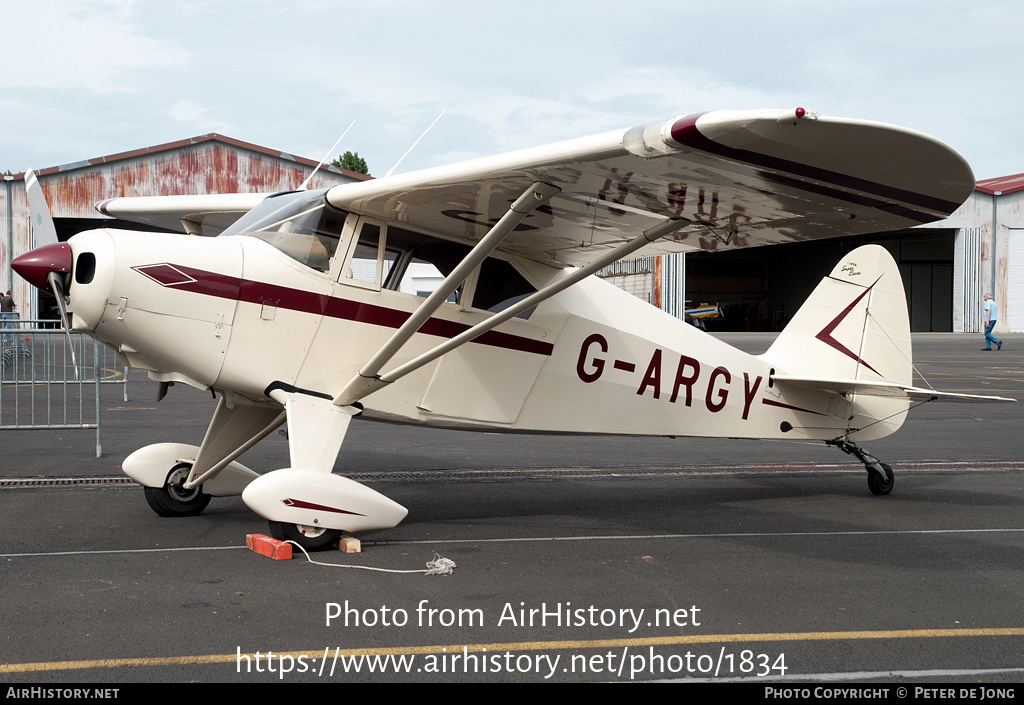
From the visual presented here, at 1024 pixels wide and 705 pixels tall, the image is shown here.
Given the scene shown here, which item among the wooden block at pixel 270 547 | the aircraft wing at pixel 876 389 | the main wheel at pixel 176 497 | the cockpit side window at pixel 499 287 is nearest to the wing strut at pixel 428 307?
the cockpit side window at pixel 499 287

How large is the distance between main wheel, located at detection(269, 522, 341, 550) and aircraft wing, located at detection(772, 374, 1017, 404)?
442cm

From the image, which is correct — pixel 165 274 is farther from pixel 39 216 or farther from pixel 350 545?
pixel 39 216

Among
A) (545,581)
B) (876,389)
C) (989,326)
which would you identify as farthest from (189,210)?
(989,326)

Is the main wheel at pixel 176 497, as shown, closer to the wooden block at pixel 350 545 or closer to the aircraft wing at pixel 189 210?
the wooden block at pixel 350 545

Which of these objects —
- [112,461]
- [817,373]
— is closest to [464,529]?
[817,373]

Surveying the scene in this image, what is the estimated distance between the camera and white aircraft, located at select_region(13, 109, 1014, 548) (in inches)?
182

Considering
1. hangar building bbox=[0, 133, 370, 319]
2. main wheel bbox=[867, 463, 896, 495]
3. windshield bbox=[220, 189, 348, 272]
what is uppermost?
hangar building bbox=[0, 133, 370, 319]

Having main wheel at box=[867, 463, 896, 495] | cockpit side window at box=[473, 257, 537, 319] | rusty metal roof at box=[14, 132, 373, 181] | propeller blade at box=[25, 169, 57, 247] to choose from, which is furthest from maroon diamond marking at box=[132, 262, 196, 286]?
Answer: rusty metal roof at box=[14, 132, 373, 181]

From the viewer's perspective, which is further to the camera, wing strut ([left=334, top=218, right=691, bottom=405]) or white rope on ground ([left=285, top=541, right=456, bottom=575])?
wing strut ([left=334, top=218, right=691, bottom=405])

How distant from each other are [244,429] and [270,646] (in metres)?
3.10

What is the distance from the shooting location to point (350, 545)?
5.68 m

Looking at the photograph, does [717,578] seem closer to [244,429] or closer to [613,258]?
[613,258]

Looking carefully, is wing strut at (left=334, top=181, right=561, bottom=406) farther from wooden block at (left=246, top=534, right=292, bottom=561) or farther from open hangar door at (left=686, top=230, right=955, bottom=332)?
open hangar door at (left=686, top=230, right=955, bottom=332)

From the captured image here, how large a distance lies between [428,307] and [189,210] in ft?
11.0
